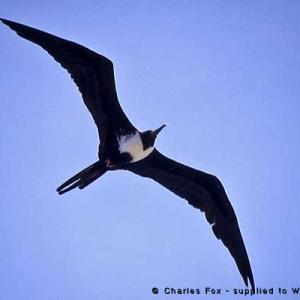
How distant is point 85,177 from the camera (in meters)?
6.29

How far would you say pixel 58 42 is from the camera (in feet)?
20.5

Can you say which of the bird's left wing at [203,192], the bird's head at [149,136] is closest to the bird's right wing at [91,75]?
the bird's head at [149,136]

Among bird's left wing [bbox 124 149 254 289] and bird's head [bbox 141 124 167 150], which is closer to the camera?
bird's head [bbox 141 124 167 150]

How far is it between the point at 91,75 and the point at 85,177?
96cm

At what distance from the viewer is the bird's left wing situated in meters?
6.96

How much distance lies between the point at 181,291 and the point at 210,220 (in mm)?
1130

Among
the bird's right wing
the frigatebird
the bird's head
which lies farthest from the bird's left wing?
the bird's right wing

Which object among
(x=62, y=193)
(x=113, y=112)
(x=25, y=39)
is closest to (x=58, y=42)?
(x=25, y=39)

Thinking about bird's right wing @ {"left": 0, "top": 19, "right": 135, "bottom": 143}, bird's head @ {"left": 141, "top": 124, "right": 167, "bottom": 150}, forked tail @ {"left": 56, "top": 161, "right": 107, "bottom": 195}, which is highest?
bird's right wing @ {"left": 0, "top": 19, "right": 135, "bottom": 143}

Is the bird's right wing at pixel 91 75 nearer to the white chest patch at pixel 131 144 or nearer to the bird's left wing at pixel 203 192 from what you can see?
the white chest patch at pixel 131 144

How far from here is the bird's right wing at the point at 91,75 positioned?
6.24 meters

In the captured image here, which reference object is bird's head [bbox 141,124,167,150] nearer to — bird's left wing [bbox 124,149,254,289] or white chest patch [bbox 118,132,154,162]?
white chest patch [bbox 118,132,154,162]

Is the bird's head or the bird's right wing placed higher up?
the bird's right wing

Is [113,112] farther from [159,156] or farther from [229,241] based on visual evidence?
[229,241]
